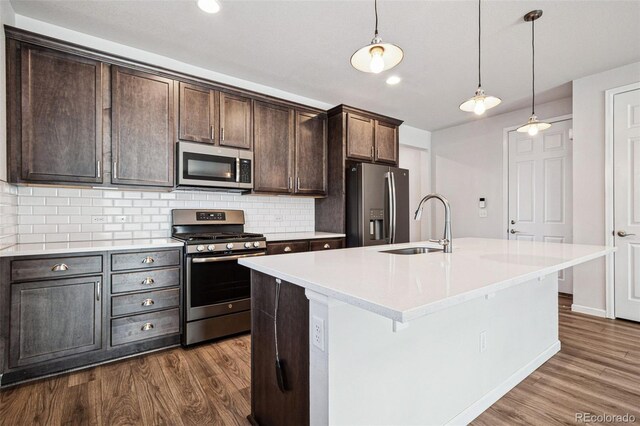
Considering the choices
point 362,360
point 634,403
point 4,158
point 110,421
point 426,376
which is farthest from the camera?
point 4,158

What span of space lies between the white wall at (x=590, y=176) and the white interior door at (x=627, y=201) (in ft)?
0.36

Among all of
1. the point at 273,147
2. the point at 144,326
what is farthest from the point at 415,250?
the point at 144,326

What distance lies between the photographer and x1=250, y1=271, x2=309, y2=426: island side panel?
50.6 inches

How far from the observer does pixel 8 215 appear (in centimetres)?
222

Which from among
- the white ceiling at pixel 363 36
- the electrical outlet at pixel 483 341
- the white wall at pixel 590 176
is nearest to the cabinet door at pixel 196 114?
the white ceiling at pixel 363 36

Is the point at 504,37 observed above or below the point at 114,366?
above

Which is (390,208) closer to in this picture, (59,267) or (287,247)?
(287,247)

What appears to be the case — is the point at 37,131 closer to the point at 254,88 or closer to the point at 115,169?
the point at 115,169

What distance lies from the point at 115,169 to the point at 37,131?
0.53 metres

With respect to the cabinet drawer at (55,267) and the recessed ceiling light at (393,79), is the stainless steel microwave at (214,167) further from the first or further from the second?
the recessed ceiling light at (393,79)

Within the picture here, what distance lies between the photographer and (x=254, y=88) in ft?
11.8

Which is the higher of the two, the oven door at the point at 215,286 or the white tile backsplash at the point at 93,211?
the white tile backsplash at the point at 93,211

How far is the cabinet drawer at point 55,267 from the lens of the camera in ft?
6.73

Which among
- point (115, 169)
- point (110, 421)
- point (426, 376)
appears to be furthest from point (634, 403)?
point (115, 169)
